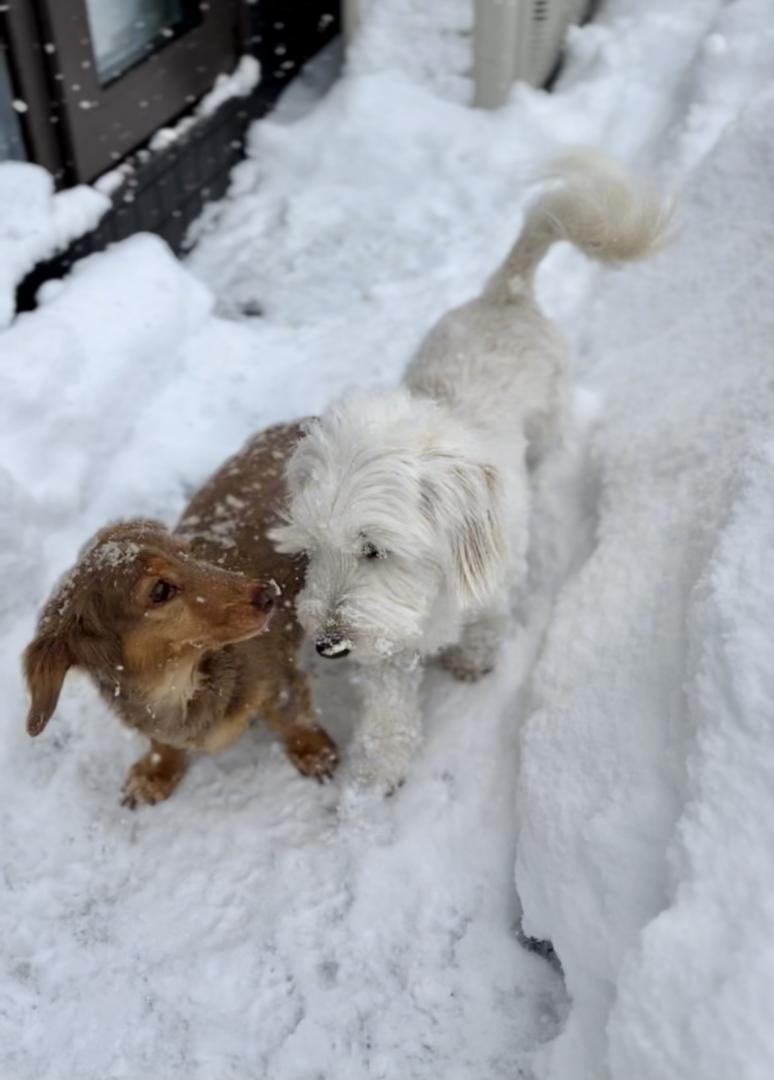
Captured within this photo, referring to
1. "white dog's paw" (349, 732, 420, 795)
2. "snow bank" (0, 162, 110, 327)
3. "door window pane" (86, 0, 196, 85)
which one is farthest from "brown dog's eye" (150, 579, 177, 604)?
"door window pane" (86, 0, 196, 85)

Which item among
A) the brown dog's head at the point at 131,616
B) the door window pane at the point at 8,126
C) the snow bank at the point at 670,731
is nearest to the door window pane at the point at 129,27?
the door window pane at the point at 8,126

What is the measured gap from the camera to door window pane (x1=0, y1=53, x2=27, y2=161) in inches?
146

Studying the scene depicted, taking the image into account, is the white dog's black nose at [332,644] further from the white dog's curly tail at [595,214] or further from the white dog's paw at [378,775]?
the white dog's curly tail at [595,214]

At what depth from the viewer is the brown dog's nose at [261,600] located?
2102 millimetres

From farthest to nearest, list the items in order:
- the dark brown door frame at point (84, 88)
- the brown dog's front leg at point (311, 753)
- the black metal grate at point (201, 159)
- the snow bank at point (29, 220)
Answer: the black metal grate at point (201, 159), the dark brown door frame at point (84, 88), the snow bank at point (29, 220), the brown dog's front leg at point (311, 753)

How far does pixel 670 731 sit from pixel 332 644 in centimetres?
82

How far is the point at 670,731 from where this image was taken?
2.04m

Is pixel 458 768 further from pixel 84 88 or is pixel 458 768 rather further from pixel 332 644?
pixel 84 88

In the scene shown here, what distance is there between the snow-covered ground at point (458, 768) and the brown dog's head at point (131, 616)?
0.68m

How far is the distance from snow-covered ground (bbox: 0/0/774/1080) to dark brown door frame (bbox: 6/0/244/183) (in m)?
0.34

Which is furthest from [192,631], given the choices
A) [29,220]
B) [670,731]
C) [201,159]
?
[201,159]

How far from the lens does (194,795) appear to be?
2584mm

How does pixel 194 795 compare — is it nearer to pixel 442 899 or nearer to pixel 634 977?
pixel 442 899

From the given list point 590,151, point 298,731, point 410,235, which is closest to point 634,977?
point 298,731
